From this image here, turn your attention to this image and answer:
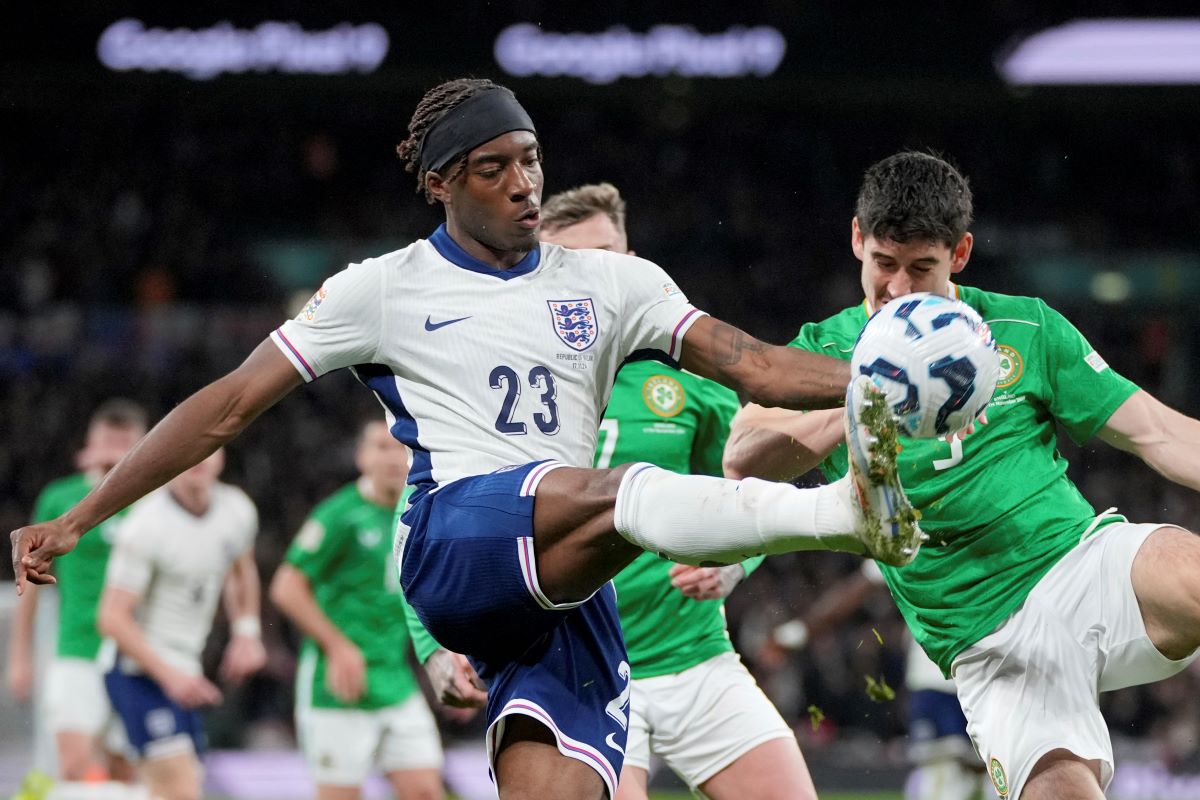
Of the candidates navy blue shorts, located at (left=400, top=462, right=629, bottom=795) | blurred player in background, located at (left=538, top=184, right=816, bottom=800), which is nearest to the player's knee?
blurred player in background, located at (left=538, top=184, right=816, bottom=800)

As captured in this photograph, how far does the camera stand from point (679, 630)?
17.0 feet

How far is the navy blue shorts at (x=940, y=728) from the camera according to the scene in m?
9.30

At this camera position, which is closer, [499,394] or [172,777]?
[499,394]

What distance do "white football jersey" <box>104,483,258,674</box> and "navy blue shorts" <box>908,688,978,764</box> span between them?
4.32 metres

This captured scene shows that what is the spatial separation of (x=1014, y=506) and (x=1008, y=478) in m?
0.08

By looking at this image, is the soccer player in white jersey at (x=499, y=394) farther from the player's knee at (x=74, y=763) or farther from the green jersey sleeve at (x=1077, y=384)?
the player's knee at (x=74, y=763)

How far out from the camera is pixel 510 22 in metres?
17.6

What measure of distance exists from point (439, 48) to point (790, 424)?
46.3ft

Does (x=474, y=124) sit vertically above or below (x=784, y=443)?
above

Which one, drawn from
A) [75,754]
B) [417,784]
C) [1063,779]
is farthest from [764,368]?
[75,754]

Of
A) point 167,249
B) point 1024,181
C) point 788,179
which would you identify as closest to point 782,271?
point 788,179

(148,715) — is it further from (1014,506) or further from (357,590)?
(1014,506)

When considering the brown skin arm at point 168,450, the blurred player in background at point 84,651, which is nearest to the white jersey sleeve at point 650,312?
the brown skin arm at point 168,450

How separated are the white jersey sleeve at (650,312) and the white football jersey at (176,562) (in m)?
5.12
